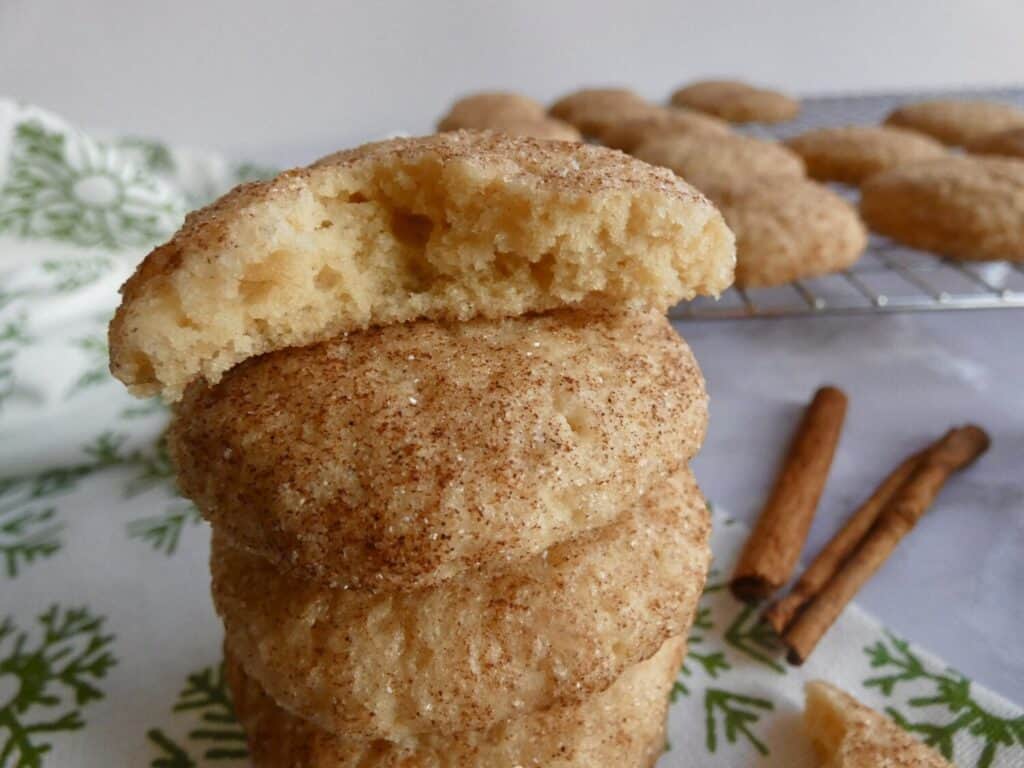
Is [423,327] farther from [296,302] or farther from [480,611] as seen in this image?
[480,611]

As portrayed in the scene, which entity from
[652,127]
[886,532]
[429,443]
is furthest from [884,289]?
[429,443]

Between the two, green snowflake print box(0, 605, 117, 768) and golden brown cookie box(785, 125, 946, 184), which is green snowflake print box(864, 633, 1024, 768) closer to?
green snowflake print box(0, 605, 117, 768)

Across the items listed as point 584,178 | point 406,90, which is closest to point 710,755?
point 584,178

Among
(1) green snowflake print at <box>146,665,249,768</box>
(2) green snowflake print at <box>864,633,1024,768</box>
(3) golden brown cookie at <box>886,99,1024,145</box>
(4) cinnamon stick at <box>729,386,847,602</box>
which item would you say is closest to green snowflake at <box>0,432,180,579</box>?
(1) green snowflake print at <box>146,665,249,768</box>

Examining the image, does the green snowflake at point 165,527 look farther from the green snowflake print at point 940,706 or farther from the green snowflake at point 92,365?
the green snowflake print at point 940,706

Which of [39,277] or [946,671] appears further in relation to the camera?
[39,277]

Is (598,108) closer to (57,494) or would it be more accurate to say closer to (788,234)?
(788,234)

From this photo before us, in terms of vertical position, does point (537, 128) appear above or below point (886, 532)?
above

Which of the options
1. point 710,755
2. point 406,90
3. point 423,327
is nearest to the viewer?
point 423,327
